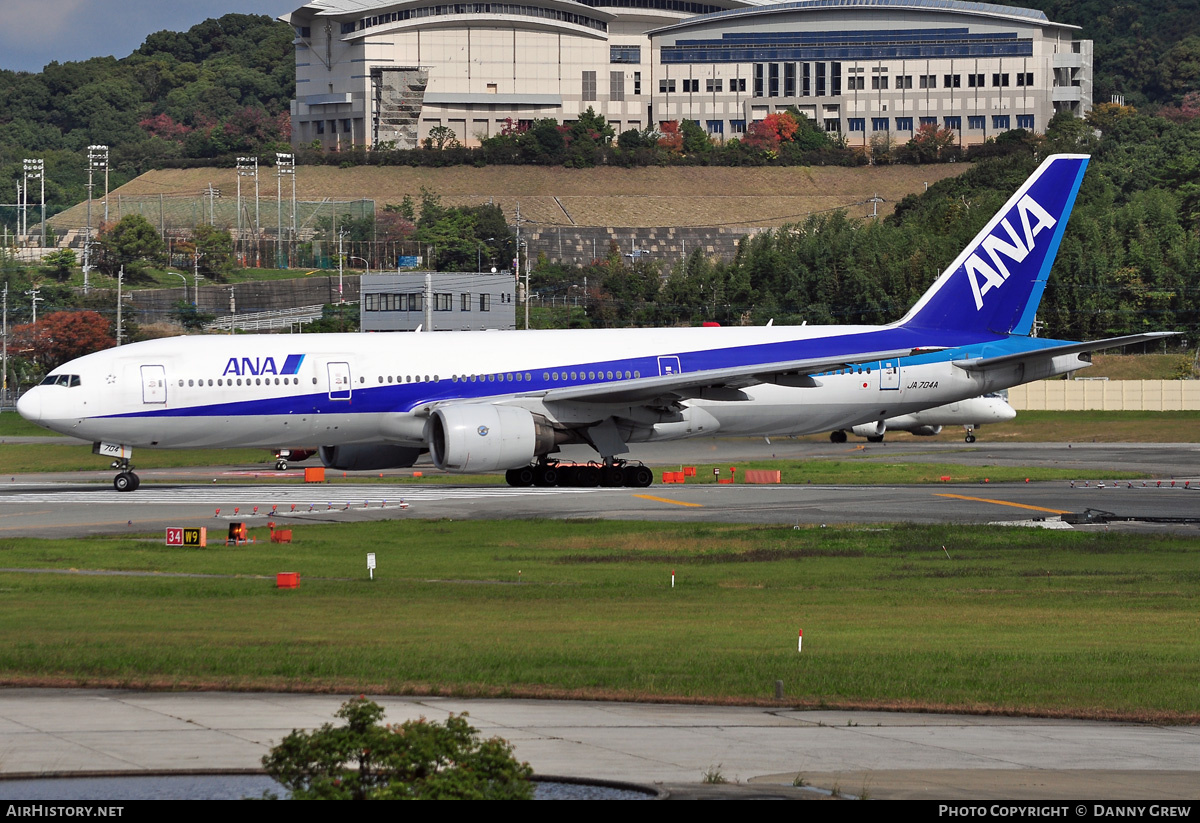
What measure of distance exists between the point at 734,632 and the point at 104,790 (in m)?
11.3

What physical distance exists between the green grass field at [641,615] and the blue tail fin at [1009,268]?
13772mm

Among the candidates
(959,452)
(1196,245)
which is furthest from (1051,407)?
(1196,245)

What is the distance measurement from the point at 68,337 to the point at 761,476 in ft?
236

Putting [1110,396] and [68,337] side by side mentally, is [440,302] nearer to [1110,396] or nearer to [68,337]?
[68,337]

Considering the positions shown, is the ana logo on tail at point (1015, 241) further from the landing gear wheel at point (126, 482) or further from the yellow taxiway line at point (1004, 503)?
the landing gear wheel at point (126, 482)

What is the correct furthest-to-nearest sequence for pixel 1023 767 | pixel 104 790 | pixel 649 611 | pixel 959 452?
pixel 959 452 < pixel 649 611 < pixel 1023 767 < pixel 104 790

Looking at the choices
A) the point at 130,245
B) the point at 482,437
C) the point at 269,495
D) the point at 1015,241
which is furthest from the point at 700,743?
the point at 130,245

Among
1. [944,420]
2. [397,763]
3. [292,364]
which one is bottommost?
[397,763]

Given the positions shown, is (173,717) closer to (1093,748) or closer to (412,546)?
(1093,748)

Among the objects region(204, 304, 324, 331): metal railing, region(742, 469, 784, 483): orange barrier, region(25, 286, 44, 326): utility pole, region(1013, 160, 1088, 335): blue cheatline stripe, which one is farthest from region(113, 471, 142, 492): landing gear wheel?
region(25, 286, 44, 326): utility pole

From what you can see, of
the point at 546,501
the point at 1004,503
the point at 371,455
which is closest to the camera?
the point at 546,501

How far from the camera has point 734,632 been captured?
857 inches

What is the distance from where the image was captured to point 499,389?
43.2 m

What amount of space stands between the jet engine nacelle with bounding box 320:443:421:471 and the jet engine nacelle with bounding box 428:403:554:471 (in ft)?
9.16
